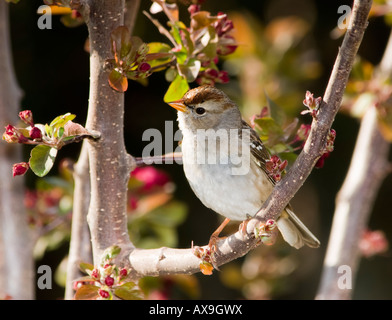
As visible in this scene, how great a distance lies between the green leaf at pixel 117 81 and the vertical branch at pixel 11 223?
1.09 metres

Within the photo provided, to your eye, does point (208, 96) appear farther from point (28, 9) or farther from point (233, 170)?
point (28, 9)

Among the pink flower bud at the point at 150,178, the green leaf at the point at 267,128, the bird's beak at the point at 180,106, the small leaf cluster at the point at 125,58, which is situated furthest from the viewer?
the pink flower bud at the point at 150,178

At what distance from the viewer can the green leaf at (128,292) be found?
2.01 metres

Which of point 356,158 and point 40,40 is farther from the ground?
point 40,40

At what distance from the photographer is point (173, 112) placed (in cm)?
488

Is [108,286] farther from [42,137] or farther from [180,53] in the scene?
[180,53]

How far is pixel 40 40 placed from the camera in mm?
4660

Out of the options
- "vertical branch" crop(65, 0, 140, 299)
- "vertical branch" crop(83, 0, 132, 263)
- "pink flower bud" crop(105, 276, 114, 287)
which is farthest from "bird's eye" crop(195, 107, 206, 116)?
"pink flower bud" crop(105, 276, 114, 287)

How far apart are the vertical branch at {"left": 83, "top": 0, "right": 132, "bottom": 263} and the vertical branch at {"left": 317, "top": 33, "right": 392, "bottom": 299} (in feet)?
4.26

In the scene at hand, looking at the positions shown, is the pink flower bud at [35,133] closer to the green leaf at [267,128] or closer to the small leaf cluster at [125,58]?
the small leaf cluster at [125,58]

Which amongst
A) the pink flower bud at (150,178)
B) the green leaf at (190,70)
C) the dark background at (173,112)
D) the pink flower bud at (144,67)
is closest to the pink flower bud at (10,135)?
the pink flower bud at (144,67)

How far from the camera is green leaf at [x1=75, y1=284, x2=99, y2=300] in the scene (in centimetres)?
201
